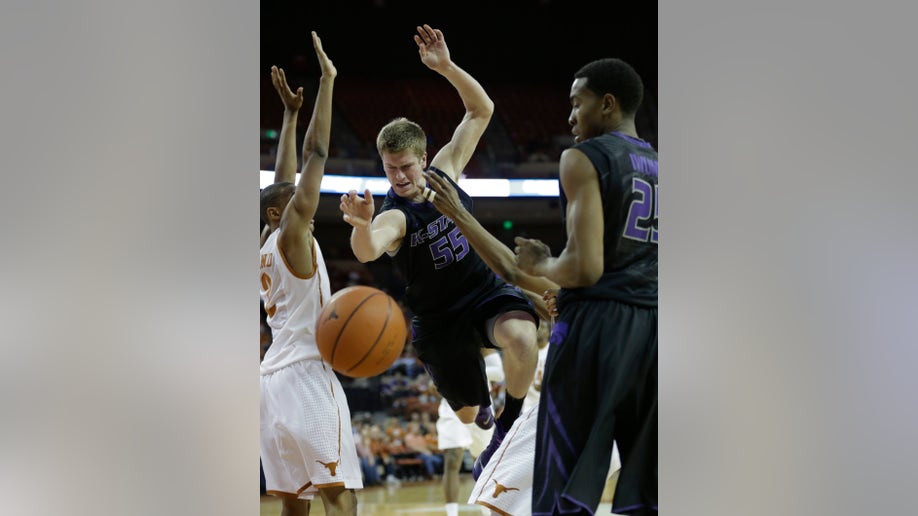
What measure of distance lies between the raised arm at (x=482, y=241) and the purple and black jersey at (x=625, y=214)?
14 centimetres

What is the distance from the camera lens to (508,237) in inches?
140

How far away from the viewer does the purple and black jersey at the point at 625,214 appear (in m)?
3.40

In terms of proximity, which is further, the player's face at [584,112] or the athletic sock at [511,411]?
the athletic sock at [511,411]

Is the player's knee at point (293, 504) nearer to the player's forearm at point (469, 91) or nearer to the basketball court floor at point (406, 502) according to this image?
the basketball court floor at point (406, 502)

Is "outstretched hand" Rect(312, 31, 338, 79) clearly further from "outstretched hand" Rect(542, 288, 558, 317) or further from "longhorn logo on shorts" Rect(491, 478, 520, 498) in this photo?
"longhorn logo on shorts" Rect(491, 478, 520, 498)

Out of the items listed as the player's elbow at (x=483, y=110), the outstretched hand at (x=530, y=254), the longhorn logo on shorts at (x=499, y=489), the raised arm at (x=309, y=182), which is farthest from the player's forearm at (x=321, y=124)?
the longhorn logo on shorts at (x=499, y=489)

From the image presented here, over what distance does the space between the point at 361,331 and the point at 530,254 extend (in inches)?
27.5

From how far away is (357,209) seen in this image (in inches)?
138

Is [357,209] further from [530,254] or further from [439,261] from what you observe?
[530,254]

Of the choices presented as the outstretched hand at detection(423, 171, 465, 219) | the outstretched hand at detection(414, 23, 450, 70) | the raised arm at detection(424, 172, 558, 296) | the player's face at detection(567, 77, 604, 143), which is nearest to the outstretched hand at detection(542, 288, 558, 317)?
the raised arm at detection(424, 172, 558, 296)
